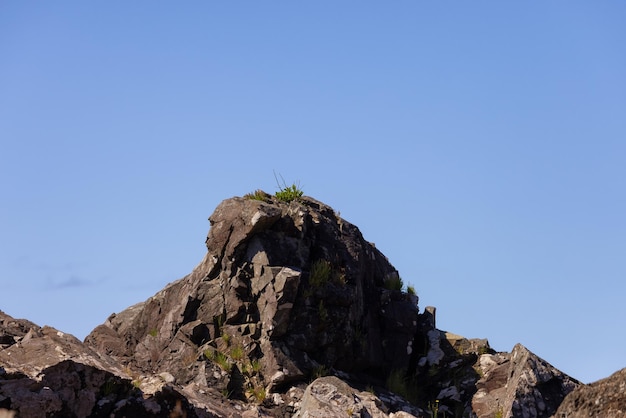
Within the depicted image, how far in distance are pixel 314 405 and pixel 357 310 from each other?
26.1 ft

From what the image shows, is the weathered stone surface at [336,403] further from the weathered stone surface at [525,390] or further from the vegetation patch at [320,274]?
the vegetation patch at [320,274]

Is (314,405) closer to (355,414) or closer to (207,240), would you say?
(355,414)

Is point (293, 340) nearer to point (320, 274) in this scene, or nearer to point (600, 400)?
point (320, 274)

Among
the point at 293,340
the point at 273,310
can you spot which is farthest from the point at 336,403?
the point at 273,310

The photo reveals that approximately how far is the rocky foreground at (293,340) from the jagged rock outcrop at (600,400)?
7.00 m

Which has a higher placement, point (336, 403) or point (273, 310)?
point (273, 310)

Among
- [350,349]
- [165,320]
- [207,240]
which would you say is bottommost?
[350,349]

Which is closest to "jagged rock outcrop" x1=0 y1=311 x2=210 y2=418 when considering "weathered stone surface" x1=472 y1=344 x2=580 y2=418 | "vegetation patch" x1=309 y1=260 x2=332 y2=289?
"vegetation patch" x1=309 y1=260 x2=332 y2=289

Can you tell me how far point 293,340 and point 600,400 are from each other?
41.9 ft

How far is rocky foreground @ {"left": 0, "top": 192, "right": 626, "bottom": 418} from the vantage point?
22438 mm

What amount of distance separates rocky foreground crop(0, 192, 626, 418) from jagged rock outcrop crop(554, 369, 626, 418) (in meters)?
7.00

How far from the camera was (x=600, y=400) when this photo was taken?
1305 centimetres

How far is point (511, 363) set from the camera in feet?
79.9

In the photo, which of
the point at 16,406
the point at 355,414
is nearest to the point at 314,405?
the point at 355,414
